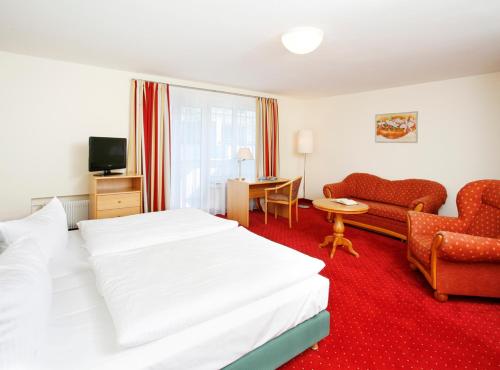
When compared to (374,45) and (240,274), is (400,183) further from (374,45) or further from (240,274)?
(240,274)

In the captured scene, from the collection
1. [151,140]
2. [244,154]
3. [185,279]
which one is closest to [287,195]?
[244,154]

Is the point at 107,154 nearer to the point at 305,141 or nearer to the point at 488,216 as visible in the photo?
the point at 305,141

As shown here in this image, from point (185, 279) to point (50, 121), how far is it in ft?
11.2

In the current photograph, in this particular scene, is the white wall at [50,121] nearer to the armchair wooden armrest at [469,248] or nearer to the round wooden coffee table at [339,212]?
the round wooden coffee table at [339,212]

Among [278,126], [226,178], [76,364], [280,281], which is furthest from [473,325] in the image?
[278,126]

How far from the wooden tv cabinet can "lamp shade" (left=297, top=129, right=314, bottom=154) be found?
3.45 metres

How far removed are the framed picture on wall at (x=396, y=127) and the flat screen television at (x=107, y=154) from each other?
441cm

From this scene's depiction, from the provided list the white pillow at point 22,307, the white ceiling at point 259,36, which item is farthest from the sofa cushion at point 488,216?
the white pillow at point 22,307

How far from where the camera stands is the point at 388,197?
15.2 feet

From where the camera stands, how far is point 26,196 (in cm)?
355

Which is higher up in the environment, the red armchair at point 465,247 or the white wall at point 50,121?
the white wall at point 50,121

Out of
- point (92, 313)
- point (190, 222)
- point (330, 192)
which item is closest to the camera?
point (92, 313)

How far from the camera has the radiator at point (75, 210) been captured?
151 inches

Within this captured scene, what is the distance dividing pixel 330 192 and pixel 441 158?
1.81m
